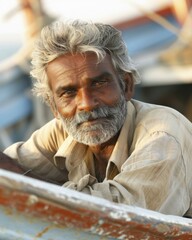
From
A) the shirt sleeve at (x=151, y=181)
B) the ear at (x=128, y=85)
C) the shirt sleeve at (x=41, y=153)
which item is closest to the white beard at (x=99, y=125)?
the ear at (x=128, y=85)

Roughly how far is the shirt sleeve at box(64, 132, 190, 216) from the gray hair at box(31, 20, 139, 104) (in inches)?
17.7

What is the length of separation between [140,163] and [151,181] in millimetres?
81

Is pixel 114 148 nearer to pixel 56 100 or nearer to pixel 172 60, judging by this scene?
pixel 56 100

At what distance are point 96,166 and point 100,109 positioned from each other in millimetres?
362

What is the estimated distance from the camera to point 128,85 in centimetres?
304

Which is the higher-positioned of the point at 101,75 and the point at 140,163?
the point at 101,75

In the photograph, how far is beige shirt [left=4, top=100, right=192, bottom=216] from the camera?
2484 millimetres

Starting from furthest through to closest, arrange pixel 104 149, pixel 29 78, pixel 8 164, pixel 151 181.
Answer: pixel 29 78
pixel 104 149
pixel 8 164
pixel 151 181

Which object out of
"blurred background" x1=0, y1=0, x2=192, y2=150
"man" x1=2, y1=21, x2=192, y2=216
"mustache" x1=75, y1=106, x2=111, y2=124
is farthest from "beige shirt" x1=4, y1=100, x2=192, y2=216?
"blurred background" x1=0, y1=0, x2=192, y2=150

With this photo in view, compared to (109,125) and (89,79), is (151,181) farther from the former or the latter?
(89,79)

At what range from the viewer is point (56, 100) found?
2.94 metres

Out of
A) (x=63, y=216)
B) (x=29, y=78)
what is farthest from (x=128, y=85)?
(x=29, y=78)

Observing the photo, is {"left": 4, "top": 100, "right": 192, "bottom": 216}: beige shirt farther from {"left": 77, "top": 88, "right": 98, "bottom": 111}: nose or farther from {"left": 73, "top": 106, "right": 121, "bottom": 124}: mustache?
{"left": 77, "top": 88, "right": 98, "bottom": 111}: nose

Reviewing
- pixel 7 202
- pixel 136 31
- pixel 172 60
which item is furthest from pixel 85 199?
pixel 136 31
